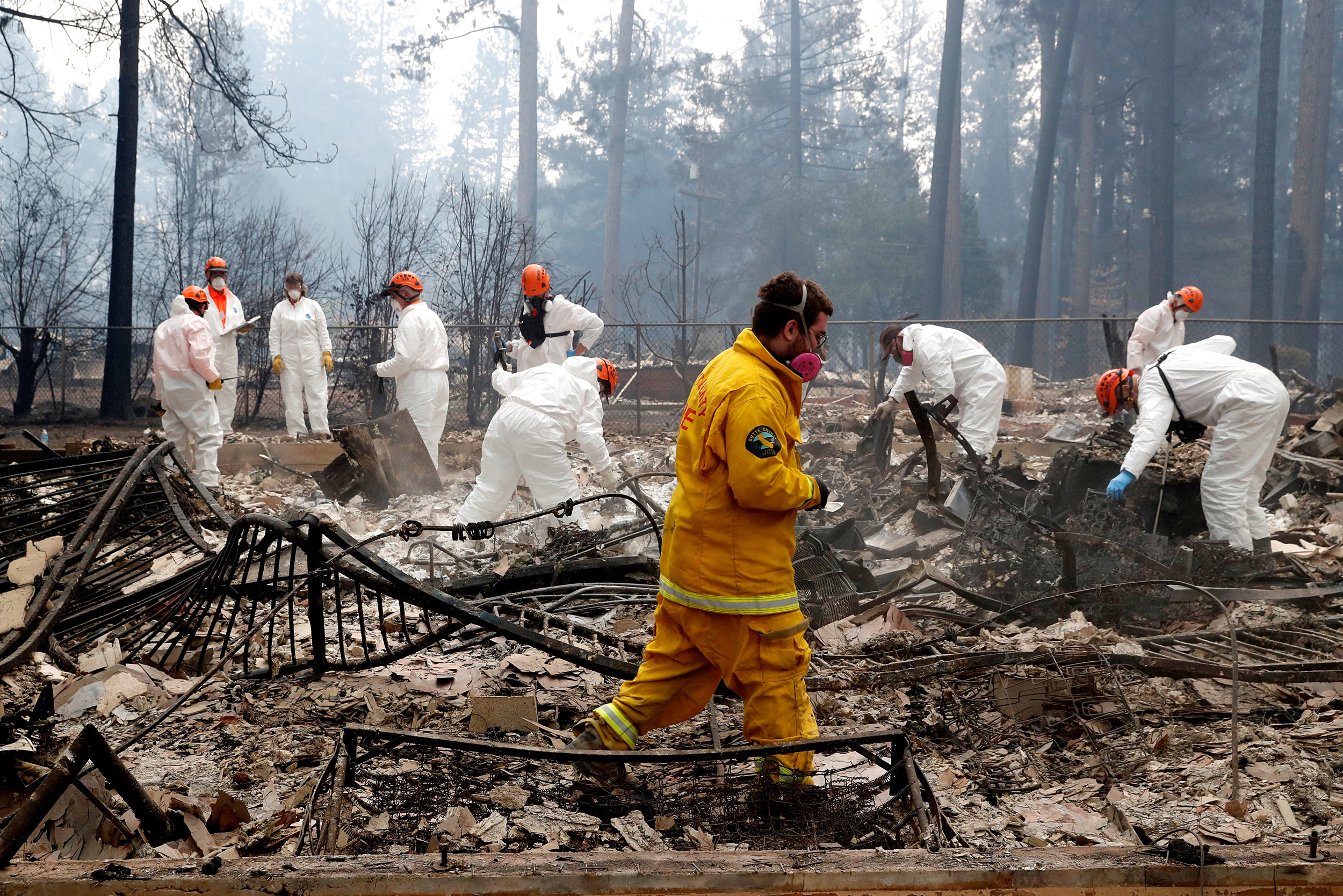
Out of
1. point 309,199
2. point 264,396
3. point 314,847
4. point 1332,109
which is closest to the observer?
point 314,847

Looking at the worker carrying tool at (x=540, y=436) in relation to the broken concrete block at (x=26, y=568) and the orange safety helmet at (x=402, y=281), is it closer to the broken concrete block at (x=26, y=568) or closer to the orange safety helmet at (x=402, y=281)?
the orange safety helmet at (x=402, y=281)

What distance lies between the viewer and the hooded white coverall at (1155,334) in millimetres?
9484

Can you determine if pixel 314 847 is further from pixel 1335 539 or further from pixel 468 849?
pixel 1335 539

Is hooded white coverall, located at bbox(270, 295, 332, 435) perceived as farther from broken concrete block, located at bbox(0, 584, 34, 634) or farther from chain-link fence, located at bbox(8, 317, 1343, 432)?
broken concrete block, located at bbox(0, 584, 34, 634)

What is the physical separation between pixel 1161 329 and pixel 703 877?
31.7ft

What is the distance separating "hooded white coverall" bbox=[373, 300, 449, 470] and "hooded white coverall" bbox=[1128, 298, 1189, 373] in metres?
7.13

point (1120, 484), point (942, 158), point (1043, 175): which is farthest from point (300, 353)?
point (1043, 175)

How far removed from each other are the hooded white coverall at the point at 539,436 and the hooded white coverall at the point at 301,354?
5176 millimetres

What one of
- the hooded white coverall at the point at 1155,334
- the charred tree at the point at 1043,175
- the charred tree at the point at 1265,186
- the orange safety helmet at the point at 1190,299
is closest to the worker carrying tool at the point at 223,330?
the hooded white coverall at the point at 1155,334

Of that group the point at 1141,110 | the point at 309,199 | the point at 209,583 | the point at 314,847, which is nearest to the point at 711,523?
the point at 314,847

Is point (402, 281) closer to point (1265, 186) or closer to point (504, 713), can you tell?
point (504, 713)

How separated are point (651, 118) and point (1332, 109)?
82.1ft

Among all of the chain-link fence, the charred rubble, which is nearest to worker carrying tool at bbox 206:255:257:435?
the chain-link fence

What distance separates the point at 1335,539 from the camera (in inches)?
255
